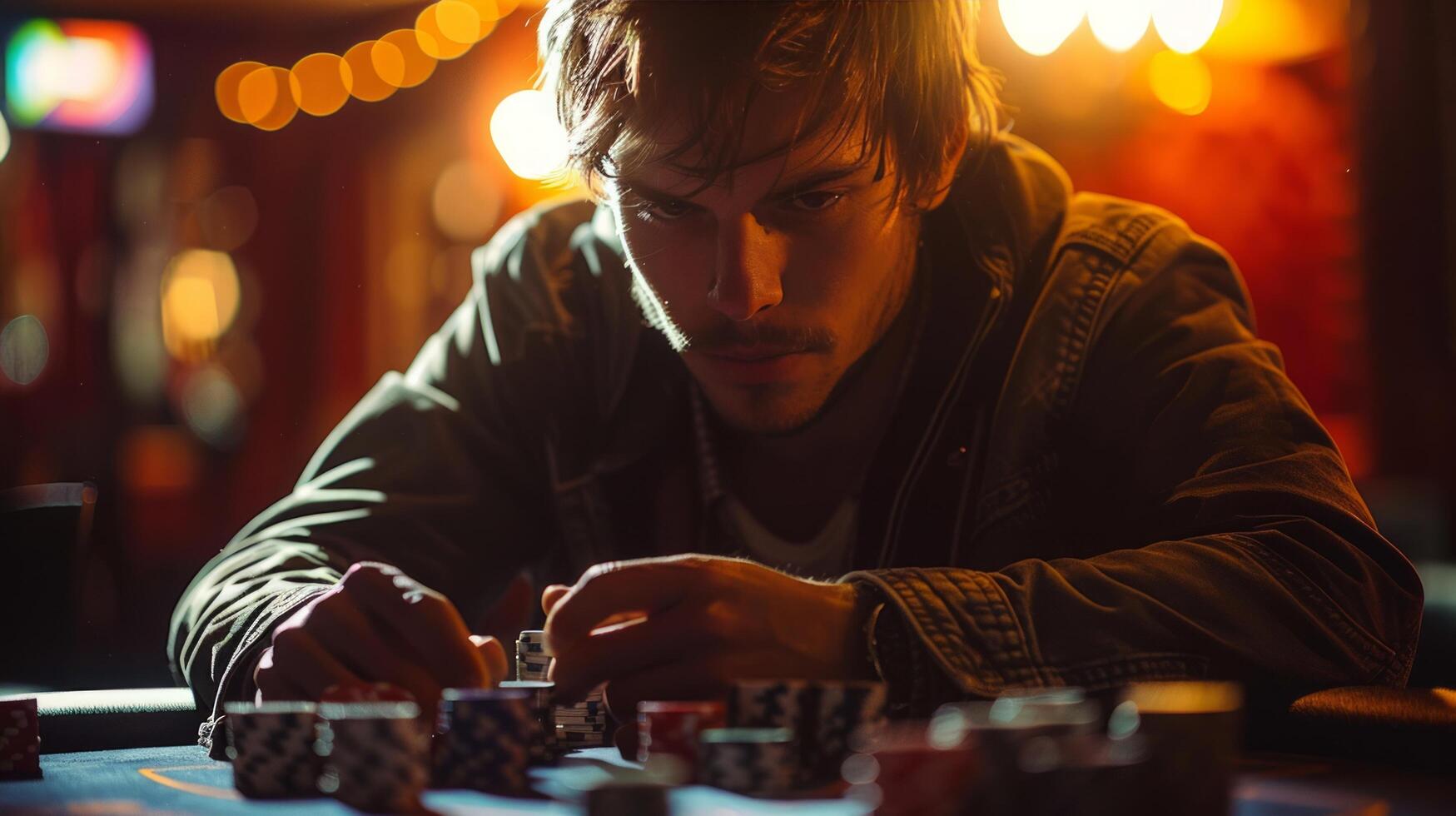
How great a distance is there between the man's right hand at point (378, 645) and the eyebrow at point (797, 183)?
2.03 ft

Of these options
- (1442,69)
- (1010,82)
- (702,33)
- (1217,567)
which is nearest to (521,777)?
(1217,567)

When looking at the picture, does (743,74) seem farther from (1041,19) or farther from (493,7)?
(493,7)

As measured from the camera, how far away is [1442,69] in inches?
213

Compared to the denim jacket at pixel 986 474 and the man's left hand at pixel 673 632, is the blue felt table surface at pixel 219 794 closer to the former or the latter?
the man's left hand at pixel 673 632

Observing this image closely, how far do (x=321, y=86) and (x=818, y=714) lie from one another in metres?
7.13

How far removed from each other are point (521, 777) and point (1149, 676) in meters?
0.67

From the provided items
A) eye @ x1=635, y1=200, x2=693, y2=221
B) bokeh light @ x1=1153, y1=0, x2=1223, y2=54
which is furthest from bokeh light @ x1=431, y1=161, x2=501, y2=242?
eye @ x1=635, y1=200, x2=693, y2=221

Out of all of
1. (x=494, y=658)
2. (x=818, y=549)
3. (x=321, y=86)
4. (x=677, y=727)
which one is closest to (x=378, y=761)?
(x=677, y=727)

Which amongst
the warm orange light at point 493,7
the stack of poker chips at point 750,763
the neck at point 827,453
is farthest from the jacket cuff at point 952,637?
the warm orange light at point 493,7

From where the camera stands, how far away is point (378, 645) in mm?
1318

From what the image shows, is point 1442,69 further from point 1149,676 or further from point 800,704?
point 800,704

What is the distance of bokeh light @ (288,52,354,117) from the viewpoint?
24.7 feet

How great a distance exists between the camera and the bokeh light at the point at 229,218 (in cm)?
740

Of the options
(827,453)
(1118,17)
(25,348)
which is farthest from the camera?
(25,348)
